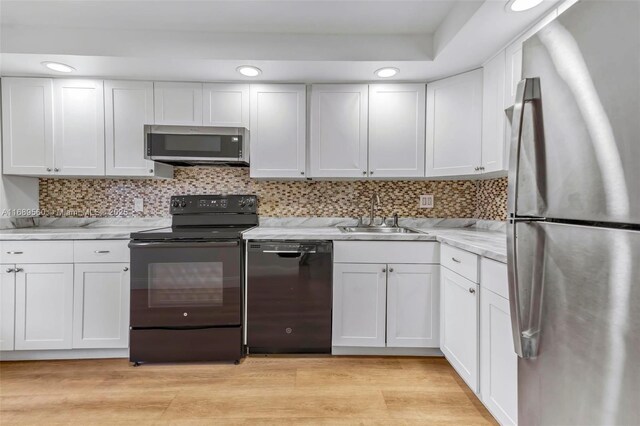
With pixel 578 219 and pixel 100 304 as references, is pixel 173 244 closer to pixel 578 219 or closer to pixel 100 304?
pixel 100 304

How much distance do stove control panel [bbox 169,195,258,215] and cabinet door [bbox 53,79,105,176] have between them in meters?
0.63

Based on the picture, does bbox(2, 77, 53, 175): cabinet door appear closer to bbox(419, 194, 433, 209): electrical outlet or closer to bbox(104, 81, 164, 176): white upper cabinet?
bbox(104, 81, 164, 176): white upper cabinet

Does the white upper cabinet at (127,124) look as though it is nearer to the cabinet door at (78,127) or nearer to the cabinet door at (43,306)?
the cabinet door at (78,127)

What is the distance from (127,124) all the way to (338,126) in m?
1.70

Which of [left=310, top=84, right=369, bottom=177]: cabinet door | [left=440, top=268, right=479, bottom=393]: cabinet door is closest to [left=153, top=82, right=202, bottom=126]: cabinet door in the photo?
[left=310, top=84, right=369, bottom=177]: cabinet door

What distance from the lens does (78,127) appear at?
2.45 metres

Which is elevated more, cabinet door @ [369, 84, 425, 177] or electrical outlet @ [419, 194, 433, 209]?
cabinet door @ [369, 84, 425, 177]

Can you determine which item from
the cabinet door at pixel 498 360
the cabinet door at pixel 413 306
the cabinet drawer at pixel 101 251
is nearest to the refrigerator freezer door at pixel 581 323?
the cabinet door at pixel 498 360

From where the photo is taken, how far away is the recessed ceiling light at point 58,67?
2227mm

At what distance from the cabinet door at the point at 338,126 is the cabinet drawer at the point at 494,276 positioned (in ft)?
4.16

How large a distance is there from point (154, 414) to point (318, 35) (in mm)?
2561

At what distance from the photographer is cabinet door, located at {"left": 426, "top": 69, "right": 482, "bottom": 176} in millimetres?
2264

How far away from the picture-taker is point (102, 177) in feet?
8.66

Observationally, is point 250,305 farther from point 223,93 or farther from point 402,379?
point 223,93
